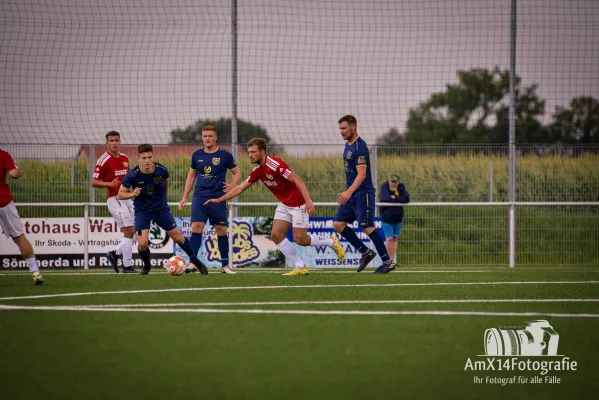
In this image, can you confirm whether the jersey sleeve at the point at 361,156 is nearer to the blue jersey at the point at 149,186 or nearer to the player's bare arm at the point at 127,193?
the blue jersey at the point at 149,186

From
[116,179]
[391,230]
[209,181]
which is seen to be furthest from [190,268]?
→ [391,230]

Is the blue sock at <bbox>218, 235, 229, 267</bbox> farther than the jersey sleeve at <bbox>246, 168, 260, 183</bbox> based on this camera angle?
Yes

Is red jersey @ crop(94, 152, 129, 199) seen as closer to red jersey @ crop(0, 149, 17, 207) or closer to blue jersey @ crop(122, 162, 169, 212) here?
blue jersey @ crop(122, 162, 169, 212)

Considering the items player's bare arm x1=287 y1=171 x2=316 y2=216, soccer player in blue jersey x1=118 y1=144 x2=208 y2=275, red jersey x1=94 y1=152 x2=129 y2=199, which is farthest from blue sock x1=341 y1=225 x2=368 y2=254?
red jersey x1=94 y1=152 x2=129 y2=199

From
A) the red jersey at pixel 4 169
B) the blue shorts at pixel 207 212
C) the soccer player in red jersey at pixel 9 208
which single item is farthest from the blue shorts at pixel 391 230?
the red jersey at pixel 4 169

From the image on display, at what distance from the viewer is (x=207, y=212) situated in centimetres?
1303

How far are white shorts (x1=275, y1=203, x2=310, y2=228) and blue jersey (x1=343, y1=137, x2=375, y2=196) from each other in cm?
75

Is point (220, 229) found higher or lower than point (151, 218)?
lower

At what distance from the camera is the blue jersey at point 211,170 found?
1307 cm

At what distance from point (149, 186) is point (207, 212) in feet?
3.28

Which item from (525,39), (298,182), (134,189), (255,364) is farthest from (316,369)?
(525,39)

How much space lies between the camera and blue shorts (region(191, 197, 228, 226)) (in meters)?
13.0

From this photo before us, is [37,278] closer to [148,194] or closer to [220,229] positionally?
[148,194]

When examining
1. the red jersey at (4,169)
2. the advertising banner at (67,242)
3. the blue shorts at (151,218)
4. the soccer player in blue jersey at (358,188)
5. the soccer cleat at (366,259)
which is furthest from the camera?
the advertising banner at (67,242)
